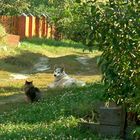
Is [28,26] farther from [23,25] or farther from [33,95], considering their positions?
[33,95]

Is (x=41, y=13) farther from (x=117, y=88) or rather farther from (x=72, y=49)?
(x=117, y=88)

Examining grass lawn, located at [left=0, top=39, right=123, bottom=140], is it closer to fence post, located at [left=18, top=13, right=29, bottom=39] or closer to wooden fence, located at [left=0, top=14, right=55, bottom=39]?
wooden fence, located at [left=0, top=14, right=55, bottom=39]

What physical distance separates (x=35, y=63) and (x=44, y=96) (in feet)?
55.1

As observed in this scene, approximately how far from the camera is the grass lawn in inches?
420

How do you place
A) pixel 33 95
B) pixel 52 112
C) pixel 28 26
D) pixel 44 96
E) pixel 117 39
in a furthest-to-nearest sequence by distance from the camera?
1. pixel 28 26
2. pixel 44 96
3. pixel 33 95
4. pixel 52 112
5. pixel 117 39

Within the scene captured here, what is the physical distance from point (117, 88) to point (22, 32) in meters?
44.1

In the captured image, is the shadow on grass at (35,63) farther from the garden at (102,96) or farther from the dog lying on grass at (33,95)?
the garden at (102,96)

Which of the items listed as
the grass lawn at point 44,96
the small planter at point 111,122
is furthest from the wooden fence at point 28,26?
the small planter at point 111,122

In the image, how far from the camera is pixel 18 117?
13688 mm

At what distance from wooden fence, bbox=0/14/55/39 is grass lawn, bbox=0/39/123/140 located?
3.92 meters

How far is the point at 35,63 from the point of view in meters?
36.5

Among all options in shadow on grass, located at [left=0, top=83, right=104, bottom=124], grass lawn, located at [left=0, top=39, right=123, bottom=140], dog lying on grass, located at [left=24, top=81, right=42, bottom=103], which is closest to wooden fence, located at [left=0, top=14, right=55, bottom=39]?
grass lawn, located at [left=0, top=39, right=123, bottom=140]

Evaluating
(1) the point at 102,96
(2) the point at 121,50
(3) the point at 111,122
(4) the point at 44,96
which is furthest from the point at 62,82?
(2) the point at 121,50

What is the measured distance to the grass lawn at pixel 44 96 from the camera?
10.7 metres
